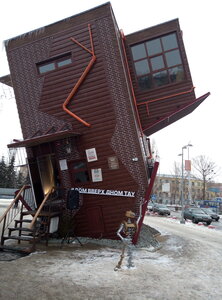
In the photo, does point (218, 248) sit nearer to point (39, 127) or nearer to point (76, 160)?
point (76, 160)

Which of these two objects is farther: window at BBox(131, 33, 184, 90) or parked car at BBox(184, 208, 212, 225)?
parked car at BBox(184, 208, 212, 225)

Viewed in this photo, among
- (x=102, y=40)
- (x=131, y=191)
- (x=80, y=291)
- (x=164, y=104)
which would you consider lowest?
(x=80, y=291)

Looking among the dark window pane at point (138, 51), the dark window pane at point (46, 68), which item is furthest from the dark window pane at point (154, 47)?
the dark window pane at point (46, 68)

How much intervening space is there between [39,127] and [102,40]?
14.8 ft

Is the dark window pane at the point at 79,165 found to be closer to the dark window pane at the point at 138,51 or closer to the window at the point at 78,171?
the window at the point at 78,171

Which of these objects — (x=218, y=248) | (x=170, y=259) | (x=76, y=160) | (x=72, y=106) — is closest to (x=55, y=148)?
→ (x=76, y=160)

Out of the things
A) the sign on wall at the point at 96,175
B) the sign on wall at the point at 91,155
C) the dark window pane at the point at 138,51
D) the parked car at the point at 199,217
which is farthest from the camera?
the parked car at the point at 199,217

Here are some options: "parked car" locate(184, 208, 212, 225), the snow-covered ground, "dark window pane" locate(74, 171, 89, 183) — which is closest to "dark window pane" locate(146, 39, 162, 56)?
"dark window pane" locate(74, 171, 89, 183)

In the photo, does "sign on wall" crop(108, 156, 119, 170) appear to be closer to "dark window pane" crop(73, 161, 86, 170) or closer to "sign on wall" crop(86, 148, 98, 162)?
"sign on wall" crop(86, 148, 98, 162)

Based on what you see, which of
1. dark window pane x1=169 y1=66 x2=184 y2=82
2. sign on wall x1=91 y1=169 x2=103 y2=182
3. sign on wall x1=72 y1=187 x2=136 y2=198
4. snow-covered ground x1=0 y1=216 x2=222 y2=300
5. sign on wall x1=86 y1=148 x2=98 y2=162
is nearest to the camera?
snow-covered ground x1=0 y1=216 x2=222 y2=300

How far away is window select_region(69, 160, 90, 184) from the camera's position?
10.5 metres

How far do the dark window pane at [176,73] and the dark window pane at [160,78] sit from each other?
8.9 inches

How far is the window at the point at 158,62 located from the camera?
11102 millimetres

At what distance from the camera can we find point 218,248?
1023 cm
